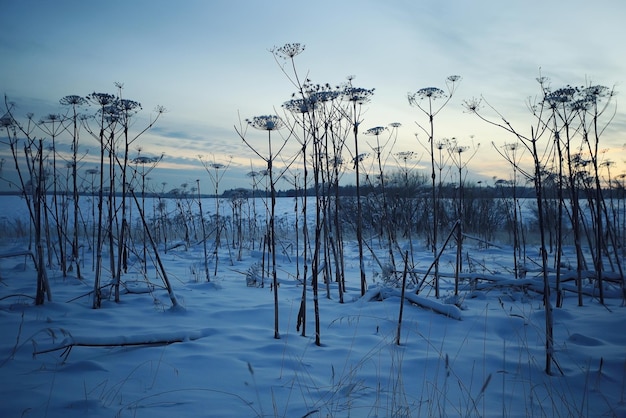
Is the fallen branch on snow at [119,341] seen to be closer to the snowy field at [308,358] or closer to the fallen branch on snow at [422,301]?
the snowy field at [308,358]

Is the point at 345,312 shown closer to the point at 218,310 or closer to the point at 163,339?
the point at 218,310

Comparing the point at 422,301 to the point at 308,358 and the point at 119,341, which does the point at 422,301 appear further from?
the point at 119,341

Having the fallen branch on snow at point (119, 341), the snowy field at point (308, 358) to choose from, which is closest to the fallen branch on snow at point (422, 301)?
the snowy field at point (308, 358)

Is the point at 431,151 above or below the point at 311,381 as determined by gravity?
above

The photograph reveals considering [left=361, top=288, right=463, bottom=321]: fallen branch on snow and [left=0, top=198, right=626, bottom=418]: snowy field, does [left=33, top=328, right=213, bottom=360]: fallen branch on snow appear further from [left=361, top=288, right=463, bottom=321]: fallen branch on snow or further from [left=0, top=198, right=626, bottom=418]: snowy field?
[left=361, top=288, right=463, bottom=321]: fallen branch on snow

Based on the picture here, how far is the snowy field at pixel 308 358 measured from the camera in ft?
6.57

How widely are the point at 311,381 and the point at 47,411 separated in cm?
141

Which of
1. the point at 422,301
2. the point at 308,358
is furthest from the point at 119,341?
the point at 422,301

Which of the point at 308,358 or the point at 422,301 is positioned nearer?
the point at 308,358

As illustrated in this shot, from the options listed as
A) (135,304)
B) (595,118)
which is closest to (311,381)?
(135,304)

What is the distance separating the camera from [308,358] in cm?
270

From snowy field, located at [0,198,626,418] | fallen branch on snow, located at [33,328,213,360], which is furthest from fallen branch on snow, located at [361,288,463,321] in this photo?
fallen branch on snow, located at [33,328,213,360]

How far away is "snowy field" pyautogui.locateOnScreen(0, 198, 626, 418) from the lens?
6.57 ft

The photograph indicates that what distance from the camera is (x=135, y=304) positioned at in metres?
4.15
